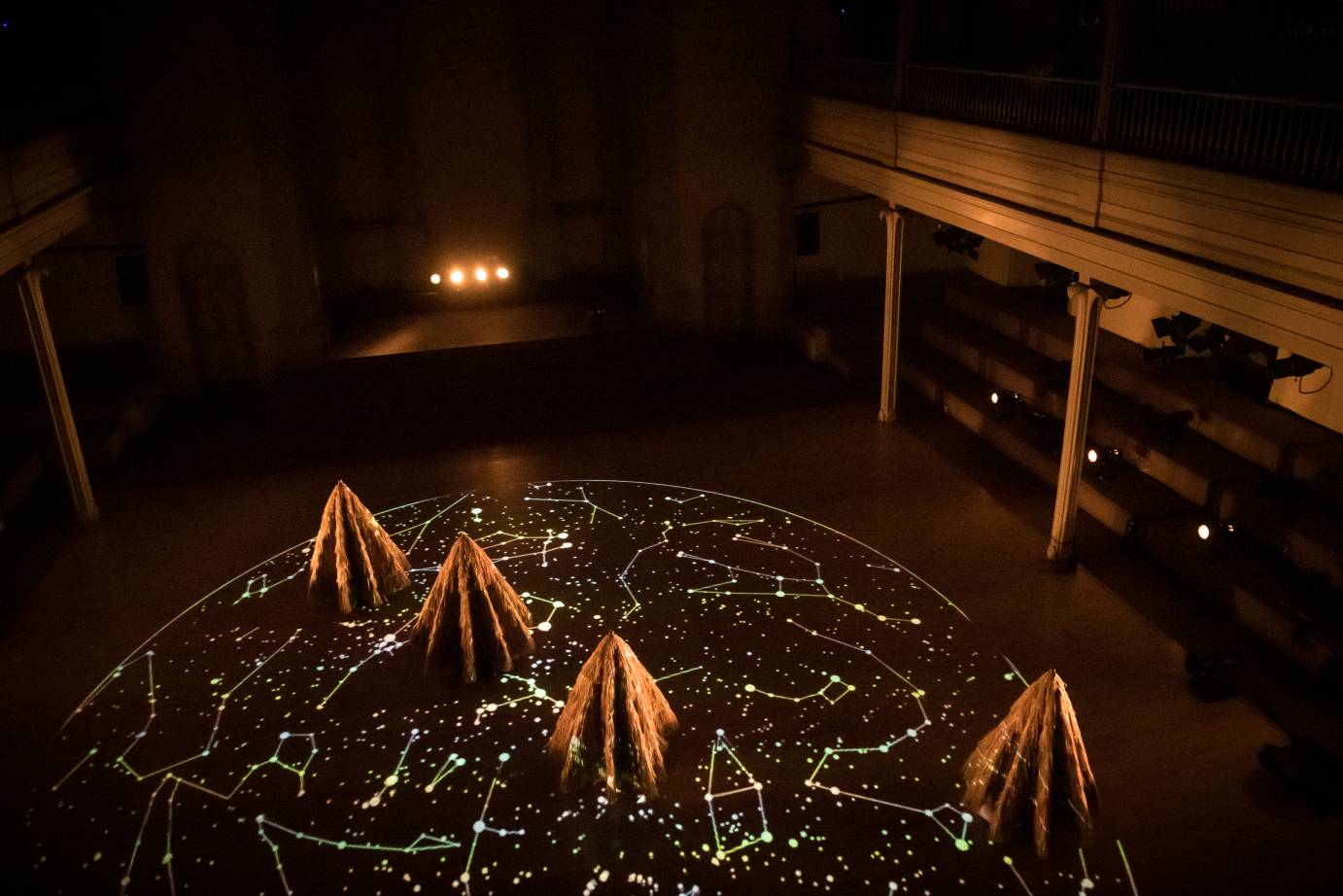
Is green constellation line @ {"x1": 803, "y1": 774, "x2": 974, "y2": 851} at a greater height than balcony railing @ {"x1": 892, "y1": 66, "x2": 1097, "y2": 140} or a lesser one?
lesser

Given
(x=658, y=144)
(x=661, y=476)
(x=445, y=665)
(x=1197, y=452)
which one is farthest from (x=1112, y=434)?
(x=658, y=144)

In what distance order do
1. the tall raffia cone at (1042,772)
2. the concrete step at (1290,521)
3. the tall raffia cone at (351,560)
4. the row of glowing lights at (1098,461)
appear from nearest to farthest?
the tall raffia cone at (1042,772)
the concrete step at (1290,521)
the row of glowing lights at (1098,461)
the tall raffia cone at (351,560)

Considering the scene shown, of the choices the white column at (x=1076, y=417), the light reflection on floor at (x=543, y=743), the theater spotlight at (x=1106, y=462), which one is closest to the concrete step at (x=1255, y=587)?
the white column at (x=1076, y=417)

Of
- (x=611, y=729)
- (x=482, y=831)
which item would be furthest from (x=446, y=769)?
(x=611, y=729)

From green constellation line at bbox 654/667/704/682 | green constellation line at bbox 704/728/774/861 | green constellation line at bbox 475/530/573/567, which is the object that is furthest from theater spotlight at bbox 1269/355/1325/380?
green constellation line at bbox 475/530/573/567

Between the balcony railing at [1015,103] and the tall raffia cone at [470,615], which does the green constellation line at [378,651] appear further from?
the balcony railing at [1015,103]

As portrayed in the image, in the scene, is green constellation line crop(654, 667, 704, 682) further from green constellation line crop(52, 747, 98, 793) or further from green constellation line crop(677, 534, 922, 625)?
green constellation line crop(52, 747, 98, 793)
